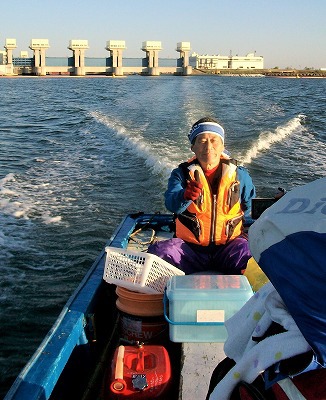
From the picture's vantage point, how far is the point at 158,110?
2186 cm

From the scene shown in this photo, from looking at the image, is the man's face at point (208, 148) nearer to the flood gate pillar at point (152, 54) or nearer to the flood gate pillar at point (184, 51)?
the flood gate pillar at point (152, 54)

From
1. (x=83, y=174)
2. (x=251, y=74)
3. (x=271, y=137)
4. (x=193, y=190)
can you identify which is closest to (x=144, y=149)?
(x=83, y=174)

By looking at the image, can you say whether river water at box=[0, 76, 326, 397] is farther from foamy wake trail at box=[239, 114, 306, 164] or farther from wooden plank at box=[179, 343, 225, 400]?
wooden plank at box=[179, 343, 225, 400]

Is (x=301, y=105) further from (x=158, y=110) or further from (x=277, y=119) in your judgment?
(x=158, y=110)

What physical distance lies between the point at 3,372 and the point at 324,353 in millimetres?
3603

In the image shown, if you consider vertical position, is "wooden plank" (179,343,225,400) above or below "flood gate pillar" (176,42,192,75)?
below

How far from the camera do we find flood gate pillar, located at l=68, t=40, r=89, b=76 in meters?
109

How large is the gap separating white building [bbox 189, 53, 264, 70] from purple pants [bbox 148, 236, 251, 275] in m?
131

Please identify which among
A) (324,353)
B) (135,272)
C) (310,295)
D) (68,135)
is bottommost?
(68,135)

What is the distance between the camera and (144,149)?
12812 mm

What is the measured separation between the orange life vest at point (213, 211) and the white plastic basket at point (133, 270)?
0.75 metres

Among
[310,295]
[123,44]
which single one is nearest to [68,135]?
[310,295]

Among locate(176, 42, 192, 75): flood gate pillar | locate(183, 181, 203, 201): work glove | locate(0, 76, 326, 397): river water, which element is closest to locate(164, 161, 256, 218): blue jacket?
locate(183, 181, 203, 201): work glove

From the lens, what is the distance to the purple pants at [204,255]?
11.8 ft
